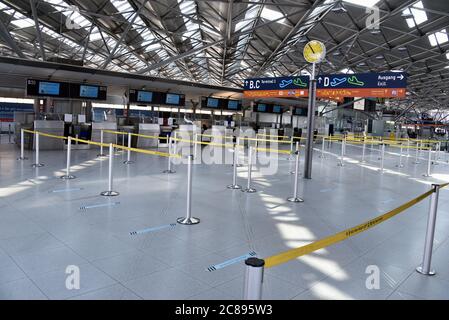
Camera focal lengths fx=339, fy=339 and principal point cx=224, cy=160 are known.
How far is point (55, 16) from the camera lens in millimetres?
19531

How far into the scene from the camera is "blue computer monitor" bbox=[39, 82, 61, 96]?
14289mm

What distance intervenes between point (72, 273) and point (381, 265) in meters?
3.38

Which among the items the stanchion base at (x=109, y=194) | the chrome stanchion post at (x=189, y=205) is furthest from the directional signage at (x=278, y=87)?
the chrome stanchion post at (x=189, y=205)

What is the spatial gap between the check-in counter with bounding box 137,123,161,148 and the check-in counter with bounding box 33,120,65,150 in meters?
3.83

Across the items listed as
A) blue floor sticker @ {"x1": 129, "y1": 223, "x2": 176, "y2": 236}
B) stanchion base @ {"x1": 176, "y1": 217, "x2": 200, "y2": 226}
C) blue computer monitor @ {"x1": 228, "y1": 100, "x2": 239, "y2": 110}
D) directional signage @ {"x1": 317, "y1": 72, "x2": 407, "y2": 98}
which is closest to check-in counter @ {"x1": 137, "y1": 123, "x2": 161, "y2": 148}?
blue computer monitor @ {"x1": 228, "y1": 100, "x2": 239, "y2": 110}

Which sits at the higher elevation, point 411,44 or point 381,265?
point 411,44

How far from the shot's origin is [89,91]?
51.3ft

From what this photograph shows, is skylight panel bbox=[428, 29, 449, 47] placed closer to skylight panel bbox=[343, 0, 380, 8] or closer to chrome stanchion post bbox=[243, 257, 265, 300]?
skylight panel bbox=[343, 0, 380, 8]

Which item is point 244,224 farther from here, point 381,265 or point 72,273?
point 72,273

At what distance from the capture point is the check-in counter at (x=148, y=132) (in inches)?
685

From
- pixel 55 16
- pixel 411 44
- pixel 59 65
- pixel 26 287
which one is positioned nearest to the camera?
pixel 26 287

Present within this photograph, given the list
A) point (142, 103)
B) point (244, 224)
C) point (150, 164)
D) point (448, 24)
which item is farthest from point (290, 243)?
point (448, 24)

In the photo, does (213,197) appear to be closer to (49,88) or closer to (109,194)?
(109,194)

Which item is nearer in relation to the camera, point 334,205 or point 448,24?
point 334,205
